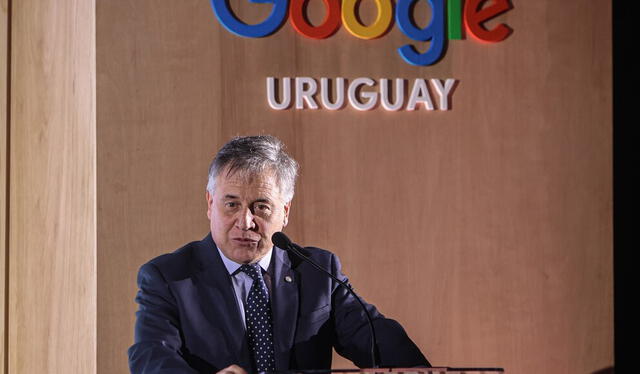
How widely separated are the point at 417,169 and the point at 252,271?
0.90 m

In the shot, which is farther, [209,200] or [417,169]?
Result: [417,169]

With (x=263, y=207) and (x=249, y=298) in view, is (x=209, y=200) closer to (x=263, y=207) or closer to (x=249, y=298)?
(x=263, y=207)

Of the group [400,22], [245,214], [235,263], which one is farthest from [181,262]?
[400,22]

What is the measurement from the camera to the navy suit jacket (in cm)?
320

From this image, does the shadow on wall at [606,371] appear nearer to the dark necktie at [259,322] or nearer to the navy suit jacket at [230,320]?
the navy suit jacket at [230,320]

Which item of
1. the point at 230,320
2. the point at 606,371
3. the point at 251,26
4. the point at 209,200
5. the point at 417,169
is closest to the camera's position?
the point at 230,320

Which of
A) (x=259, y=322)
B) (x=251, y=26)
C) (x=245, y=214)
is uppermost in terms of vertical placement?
(x=251, y=26)

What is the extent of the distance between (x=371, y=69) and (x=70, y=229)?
4.74 ft

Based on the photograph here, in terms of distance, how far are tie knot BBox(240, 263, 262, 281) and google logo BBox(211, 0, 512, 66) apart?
99cm

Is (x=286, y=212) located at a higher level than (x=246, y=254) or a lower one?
higher

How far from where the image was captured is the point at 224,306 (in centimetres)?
326

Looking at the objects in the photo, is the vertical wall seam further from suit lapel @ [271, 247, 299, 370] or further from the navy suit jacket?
suit lapel @ [271, 247, 299, 370]

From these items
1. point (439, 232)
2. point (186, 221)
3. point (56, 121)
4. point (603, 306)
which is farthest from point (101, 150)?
point (603, 306)

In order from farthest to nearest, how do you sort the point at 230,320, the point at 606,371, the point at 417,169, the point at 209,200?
the point at 606,371 → the point at 417,169 → the point at 209,200 → the point at 230,320
